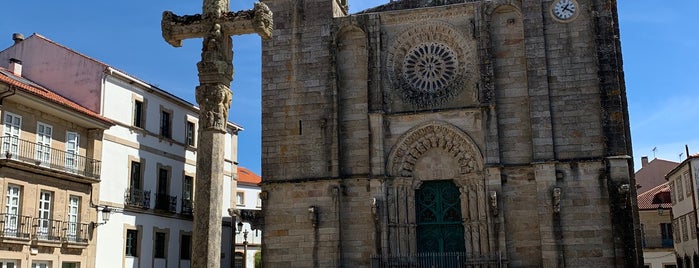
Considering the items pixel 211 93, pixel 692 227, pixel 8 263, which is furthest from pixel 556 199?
pixel 692 227

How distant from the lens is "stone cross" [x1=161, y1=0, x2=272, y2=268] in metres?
8.50

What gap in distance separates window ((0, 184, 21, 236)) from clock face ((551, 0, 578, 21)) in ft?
51.5

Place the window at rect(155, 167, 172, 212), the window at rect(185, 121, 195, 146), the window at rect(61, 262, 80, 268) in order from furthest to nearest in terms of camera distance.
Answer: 1. the window at rect(185, 121, 195, 146)
2. the window at rect(155, 167, 172, 212)
3. the window at rect(61, 262, 80, 268)

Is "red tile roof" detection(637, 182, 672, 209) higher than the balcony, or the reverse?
"red tile roof" detection(637, 182, 672, 209)

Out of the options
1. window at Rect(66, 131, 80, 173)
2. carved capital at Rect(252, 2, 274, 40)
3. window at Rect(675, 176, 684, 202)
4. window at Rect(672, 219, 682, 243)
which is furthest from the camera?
window at Rect(672, 219, 682, 243)

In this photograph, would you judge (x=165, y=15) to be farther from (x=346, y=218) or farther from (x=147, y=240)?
(x=147, y=240)

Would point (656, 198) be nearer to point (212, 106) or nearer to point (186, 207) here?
point (186, 207)

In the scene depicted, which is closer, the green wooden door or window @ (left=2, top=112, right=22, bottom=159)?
window @ (left=2, top=112, right=22, bottom=159)

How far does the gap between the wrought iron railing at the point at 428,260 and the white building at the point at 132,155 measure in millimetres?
7714

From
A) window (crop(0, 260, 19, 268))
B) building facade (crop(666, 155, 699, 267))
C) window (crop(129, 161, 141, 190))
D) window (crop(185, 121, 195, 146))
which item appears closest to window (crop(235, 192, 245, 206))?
window (crop(185, 121, 195, 146))

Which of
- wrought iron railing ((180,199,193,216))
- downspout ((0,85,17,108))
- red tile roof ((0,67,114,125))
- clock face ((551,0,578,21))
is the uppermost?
clock face ((551,0,578,21))

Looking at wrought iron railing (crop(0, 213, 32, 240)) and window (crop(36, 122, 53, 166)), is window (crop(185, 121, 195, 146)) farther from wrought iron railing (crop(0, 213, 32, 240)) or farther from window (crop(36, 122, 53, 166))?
wrought iron railing (crop(0, 213, 32, 240))

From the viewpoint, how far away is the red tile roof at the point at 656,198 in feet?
137

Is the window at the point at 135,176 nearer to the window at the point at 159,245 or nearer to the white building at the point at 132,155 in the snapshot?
the white building at the point at 132,155
